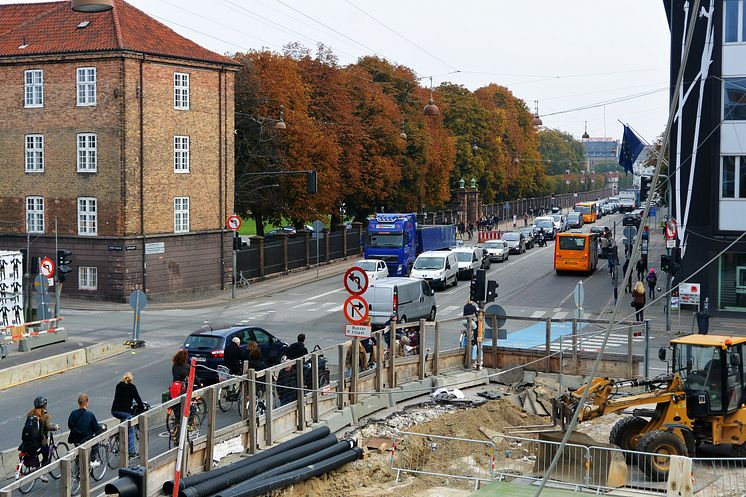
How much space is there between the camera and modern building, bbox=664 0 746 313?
42438 mm

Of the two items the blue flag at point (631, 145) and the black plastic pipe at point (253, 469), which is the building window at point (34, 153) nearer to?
the blue flag at point (631, 145)

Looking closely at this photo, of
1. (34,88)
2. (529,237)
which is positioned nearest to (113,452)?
(34,88)

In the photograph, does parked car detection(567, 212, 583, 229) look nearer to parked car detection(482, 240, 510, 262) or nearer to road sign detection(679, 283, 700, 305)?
parked car detection(482, 240, 510, 262)

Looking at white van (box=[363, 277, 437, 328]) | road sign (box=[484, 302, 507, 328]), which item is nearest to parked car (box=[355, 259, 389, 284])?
white van (box=[363, 277, 437, 328])

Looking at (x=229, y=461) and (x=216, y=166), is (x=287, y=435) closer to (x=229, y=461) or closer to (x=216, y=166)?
(x=229, y=461)

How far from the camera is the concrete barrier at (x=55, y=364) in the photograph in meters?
26.6

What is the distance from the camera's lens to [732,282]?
140 feet

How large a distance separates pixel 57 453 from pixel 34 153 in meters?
34.3

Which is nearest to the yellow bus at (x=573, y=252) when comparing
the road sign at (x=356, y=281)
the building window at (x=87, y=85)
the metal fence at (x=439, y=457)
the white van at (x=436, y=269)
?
the white van at (x=436, y=269)

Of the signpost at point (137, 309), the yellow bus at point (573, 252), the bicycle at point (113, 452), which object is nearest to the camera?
the bicycle at point (113, 452)

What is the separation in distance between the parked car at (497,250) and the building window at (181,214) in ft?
65.5

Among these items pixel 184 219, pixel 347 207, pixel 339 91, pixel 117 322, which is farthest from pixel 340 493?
pixel 347 207

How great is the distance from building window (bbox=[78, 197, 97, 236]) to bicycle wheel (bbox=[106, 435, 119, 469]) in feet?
111

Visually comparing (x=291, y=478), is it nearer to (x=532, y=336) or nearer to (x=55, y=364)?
(x=532, y=336)
